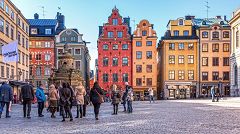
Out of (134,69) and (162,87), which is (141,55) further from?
(162,87)

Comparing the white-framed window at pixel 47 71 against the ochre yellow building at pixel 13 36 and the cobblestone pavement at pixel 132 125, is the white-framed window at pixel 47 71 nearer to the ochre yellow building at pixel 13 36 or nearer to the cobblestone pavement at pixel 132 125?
the ochre yellow building at pixel 13 36

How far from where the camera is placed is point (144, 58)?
80938mm

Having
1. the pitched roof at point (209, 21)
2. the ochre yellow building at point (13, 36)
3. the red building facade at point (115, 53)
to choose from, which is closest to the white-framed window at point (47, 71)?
the ochre yellow building at point (13, 36)

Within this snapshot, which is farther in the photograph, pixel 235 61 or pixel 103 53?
pixel 103 53

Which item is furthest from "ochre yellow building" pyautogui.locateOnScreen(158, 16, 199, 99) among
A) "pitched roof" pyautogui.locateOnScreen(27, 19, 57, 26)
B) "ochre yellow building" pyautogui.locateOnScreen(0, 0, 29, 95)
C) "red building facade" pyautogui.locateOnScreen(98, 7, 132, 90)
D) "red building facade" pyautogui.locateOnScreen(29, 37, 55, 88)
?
"ochre yellow building" pyautogui.locateOnScreen(0, 0, 29, 95)

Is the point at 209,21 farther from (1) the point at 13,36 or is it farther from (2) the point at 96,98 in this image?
(2) the point at 96,98

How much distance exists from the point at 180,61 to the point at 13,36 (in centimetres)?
3209

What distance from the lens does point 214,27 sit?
79562 millimetres

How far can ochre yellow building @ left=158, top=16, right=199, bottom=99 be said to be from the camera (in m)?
80.1

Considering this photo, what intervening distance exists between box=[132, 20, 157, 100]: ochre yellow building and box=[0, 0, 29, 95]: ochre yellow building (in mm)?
20353

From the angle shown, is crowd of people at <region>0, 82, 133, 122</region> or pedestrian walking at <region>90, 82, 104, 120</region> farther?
pedestrian walking at <region>90, 82, 104, 120</region>

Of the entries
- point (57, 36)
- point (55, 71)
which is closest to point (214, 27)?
point (57, 36)

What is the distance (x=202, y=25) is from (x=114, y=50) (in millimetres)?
17433

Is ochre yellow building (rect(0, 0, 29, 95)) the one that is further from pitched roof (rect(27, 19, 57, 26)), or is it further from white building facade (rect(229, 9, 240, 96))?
white building facade (rect(229, 9, 240, 96))
